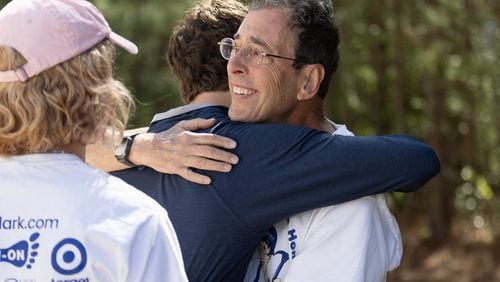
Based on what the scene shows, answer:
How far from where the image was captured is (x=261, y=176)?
8.14 feet

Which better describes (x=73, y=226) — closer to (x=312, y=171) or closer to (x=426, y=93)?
(x=312, y=171)

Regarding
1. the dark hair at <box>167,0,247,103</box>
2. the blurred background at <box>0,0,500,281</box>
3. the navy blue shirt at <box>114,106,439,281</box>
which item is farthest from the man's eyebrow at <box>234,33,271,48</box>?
the blurred background at <box>0,0,500,281</box>

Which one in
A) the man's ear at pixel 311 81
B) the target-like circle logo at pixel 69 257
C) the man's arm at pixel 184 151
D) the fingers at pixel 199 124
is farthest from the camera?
the man's ear at pixel 311 81

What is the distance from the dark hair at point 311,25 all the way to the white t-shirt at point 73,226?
0.93 metres

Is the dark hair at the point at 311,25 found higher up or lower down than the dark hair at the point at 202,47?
higher up

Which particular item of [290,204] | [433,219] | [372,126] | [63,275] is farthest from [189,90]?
[433,219]

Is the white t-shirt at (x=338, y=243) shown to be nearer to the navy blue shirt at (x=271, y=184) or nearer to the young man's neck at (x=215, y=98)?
the navy blue shirt at (x=271, y=184)

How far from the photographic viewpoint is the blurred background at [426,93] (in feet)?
20.2

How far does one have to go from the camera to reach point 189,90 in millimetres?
2859

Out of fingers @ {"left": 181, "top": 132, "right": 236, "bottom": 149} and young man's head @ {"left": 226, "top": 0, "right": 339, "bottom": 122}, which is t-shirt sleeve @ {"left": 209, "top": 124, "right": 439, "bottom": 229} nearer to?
fingers @ {"left": 181, "top": 132, "right": 236, "bottom": 149}

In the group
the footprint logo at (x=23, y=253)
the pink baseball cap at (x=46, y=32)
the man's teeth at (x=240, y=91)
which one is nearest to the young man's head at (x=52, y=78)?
the pink baseball cap at (x=46, y=32)

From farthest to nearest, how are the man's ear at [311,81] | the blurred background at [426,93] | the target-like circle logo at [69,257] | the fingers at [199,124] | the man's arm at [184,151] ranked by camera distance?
the blurred background at [426,93]
the man's ear at [311,81]
the fingers at [199,124]
the man's arm at [184,151]
the target-like circle logo at [69,257]

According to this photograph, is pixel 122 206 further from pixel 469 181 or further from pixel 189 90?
pixel 469 181

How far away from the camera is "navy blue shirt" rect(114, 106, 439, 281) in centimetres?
244
